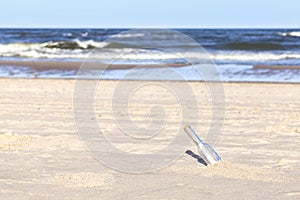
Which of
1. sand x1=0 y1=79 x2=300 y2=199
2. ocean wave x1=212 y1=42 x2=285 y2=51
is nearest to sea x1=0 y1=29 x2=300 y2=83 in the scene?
ocean wave x1=212 y1=42 x2=285 y2=51

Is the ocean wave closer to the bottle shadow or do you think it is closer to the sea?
the sea

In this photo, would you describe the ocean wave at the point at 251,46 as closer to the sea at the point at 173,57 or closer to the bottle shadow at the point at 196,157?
the sea at the point at 173,57

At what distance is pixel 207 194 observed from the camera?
13.0 feet

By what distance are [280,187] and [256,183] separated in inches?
7.3

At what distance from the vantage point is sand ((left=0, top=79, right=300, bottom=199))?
4016 millimetres

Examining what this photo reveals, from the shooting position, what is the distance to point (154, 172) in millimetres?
4609

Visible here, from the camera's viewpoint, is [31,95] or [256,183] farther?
[31,95]

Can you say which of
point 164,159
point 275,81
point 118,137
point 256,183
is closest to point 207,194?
point 256,183

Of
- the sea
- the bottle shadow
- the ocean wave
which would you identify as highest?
the bottle shadow

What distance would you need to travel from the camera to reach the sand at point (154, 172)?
402 centimetres

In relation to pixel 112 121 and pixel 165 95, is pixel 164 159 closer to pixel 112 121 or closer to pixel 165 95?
pixel 112 121

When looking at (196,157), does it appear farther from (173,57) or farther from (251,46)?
(251,46)

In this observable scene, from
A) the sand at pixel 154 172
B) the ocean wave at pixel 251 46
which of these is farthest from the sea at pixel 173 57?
the sand at pixel 154 172

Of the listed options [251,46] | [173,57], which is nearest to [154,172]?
[173,57]
